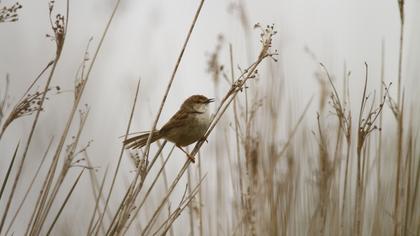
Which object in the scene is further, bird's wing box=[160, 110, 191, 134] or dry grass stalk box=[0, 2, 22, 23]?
bird's wing box=[160, 110, 191, 134]

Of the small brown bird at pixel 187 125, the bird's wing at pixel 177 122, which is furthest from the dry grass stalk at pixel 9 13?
the bird's wing at pixel 177 122

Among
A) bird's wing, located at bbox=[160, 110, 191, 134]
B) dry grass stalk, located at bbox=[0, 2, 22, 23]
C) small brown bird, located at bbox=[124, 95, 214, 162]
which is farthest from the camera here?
bird's wing, located at bbox=[160, 110, 191, 134]

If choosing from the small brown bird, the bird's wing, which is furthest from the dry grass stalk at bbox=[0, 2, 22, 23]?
the bird's wing

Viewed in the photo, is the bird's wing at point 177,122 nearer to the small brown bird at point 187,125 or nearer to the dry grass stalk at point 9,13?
the small brown bird at point 187,125

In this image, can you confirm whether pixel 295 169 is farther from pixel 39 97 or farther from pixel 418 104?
pixel 39 97

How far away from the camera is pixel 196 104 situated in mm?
3057

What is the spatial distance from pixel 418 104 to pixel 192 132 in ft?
3.86

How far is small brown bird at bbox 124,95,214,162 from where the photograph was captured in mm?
2816

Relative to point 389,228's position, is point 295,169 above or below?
above

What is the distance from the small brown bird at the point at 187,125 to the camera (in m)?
2.82

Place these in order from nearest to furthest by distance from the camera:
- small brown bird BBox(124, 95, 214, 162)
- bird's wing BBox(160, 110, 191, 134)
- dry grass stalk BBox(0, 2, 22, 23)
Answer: dry grass stalk BBox(0, 2, 22, 23) → small brown bird BBox(124, 95, 214, 162) → bird's wing BBox(160, 110, 191, 134)

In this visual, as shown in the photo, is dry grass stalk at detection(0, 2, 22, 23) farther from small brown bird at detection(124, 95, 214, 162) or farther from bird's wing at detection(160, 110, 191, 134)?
bird's wing at detection(160, 110, 191, 134)

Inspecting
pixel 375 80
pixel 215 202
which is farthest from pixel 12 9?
pixel 375 80

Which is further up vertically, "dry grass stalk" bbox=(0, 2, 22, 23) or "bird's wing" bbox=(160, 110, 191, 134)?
"dry grass stalk" bbox=(0, 2, 22, 23)
